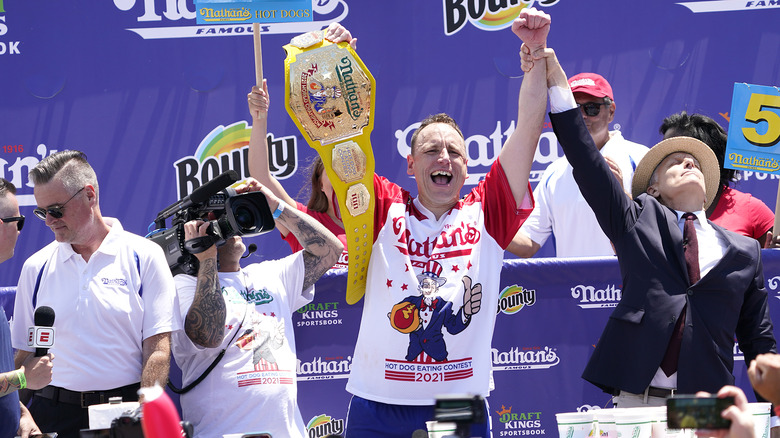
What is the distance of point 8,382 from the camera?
2773 mm

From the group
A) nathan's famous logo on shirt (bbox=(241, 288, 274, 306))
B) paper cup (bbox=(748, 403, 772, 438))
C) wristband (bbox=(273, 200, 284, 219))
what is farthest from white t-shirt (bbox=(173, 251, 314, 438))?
paper cup (bbox=(748, 403, 772, 438))

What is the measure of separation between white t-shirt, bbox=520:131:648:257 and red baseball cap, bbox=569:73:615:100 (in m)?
0.28

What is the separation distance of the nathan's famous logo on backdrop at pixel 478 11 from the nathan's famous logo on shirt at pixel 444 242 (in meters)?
2.08

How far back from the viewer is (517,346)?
395cm

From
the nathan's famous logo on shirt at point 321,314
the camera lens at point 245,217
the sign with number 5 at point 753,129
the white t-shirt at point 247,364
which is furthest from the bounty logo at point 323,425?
the sign with number 5 at point 753,129

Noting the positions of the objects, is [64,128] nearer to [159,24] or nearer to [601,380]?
[159,24]

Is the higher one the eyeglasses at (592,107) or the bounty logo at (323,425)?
the eyeglasses at (592,107)

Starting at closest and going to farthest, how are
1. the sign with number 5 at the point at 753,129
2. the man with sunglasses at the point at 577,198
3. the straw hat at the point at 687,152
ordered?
the straw hat at the point at 687,152 < the sign with number 5 at the point at 753,129 < the man with sunglasses at the point at 577,198

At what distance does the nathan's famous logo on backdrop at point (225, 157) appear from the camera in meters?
5.00

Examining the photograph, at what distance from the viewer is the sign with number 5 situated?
4113 mm

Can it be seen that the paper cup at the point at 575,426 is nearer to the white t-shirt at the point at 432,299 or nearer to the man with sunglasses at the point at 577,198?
the white t-shirt at the point at 432,299

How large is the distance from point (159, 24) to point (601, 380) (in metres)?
3.19

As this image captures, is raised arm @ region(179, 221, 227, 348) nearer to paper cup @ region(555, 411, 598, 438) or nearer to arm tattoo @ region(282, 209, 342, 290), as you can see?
arm tattoo @ region(282, 209, 342, 290)

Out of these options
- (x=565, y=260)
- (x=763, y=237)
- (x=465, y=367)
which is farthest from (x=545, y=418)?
(x=763, y=237)
